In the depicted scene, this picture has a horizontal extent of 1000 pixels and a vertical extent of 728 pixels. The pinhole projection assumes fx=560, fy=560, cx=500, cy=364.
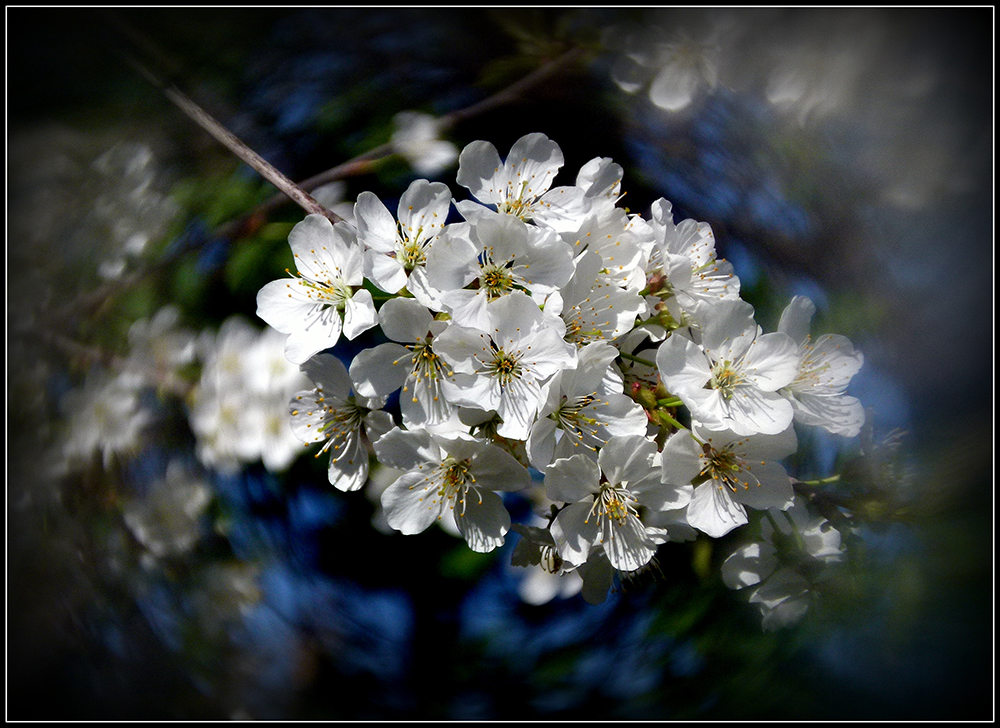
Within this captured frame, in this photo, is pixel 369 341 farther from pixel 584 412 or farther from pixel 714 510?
pixel 714 510

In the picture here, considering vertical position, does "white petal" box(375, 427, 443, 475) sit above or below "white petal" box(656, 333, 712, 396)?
below

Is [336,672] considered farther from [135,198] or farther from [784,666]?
[135,198]

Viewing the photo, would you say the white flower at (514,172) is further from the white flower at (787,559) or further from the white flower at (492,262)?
the white flower at (787,559)

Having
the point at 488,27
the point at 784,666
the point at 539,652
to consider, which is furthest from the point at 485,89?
the point at 784,666

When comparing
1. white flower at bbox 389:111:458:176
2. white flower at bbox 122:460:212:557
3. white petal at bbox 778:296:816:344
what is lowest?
white flower at bbox 122:460:212:557

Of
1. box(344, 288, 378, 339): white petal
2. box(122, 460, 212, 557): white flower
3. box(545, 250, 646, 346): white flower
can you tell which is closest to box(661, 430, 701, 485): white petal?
box(545, 250, 646, 346): white flower

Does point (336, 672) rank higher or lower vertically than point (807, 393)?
lower

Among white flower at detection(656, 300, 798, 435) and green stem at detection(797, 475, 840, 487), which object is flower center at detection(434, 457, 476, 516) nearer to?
white flower at detection(656, 300, 798, 435)
